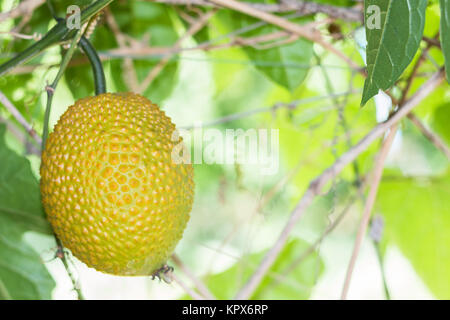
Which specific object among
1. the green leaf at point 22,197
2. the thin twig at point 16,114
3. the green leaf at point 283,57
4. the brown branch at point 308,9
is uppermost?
the brown branch at point 308,9

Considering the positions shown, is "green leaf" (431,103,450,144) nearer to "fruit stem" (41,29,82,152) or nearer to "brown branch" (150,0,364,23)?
"brown branch" (150,0,364,23)

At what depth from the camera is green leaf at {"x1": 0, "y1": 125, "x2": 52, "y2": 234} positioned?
0.60 metres

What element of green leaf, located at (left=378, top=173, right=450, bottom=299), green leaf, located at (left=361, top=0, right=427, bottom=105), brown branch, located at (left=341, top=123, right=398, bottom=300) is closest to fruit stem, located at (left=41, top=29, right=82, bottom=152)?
green leaf, located at (left=361, top=0, right=427, bottom=105)

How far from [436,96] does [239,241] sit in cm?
48

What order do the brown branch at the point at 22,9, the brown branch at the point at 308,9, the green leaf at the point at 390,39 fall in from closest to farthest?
Result: 1. the green leaf at the point at 390,39
2. the brown branch at the point at 22,9
3. the brown branch at the point at 308,9

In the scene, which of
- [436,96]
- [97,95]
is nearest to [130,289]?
[97,95]

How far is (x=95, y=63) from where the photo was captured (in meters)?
0.50

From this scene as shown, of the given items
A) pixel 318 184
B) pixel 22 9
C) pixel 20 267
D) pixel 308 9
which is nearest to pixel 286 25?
pixel 308 9

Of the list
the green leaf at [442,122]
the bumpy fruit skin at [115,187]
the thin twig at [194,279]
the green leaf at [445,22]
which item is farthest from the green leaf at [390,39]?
the green leaf at [442,122]

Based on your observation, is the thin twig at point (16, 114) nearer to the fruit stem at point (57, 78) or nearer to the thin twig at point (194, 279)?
the fruit stem at point (57, 78)

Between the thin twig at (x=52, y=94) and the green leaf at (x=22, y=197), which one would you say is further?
the green leaf at (x=22, y=197)

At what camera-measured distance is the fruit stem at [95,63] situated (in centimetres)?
49

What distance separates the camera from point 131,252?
0.44 metres
